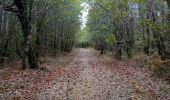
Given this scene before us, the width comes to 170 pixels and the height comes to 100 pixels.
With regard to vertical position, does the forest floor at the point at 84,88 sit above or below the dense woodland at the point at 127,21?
below

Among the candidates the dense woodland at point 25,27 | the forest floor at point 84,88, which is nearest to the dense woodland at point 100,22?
the dense woodland at point 25,27

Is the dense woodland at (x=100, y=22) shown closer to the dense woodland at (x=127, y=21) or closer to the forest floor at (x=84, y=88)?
the dense woodland at (x=127, y=21)

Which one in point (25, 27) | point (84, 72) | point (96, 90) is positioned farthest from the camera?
point (84, 72)

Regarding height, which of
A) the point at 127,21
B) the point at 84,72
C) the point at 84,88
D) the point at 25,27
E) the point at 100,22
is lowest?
the point at 84,88

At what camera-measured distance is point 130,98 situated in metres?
11.9

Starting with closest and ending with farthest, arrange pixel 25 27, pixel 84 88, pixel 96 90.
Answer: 1. pixel 96 90
2. pixel 84 88
3. pixel 25 27

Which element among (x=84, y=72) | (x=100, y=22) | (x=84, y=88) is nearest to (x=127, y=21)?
(x=100, y=22)

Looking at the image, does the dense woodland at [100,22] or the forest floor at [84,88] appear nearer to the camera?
the forest floor at [84,88]

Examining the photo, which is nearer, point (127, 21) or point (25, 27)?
point (25, 27)

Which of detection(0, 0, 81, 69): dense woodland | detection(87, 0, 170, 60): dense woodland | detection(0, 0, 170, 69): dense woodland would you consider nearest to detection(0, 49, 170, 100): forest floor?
detection(0, 0, 170, 69): dense woodland

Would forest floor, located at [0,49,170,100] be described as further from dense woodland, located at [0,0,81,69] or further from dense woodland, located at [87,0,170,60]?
dense woodland, located at [87,0,170,60]

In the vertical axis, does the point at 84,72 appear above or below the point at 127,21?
below

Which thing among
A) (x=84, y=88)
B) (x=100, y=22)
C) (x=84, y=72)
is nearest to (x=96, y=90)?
(x=84, y=88)

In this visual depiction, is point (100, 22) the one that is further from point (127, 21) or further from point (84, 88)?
point (84, 88)
